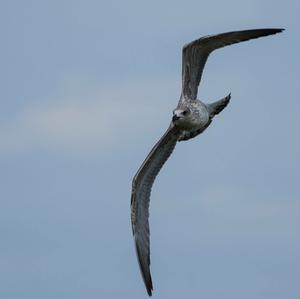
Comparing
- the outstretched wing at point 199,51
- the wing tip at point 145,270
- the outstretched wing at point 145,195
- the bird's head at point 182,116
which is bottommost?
the wing tip at point 145,270

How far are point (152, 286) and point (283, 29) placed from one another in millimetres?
6824

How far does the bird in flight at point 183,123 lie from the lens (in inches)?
843

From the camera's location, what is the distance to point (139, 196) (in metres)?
23.2

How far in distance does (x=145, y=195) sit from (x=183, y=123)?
89.4 inches

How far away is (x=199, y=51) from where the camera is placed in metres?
21.6

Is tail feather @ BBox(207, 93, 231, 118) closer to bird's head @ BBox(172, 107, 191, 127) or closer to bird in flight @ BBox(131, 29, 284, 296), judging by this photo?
bird in flight @ BBox(131, 29, 284, 296)

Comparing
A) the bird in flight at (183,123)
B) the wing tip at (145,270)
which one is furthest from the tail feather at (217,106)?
the wing tip at (145,270)

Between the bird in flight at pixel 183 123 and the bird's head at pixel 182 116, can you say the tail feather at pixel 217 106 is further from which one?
the bird's head at pixel 182 116

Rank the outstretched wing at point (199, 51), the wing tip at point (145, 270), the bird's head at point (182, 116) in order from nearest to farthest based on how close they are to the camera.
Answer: the outstretched wing at point (199, 51) → the bird's head at point (182, 116) → the wing tip at point (145, 270)

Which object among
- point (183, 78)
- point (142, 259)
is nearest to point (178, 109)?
point (183, 78)

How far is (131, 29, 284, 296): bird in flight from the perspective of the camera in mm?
21406

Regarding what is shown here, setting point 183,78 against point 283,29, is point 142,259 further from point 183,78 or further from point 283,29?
point 283,29

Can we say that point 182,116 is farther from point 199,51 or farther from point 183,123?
point 199,51

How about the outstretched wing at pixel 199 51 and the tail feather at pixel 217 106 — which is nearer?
the outstretched wing at pixel 199 51
